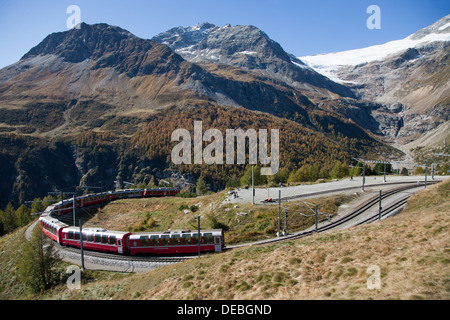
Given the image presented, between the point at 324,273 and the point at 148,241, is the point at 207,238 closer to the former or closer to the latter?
the point at 148,241

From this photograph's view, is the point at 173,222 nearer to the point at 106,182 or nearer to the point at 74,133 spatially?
the point at 106,182

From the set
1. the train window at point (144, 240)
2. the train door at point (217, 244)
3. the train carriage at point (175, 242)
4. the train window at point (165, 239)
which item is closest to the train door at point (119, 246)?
the train carriage at point (175, 242)

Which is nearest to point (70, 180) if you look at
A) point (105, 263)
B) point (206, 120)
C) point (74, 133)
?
point (74, 133)

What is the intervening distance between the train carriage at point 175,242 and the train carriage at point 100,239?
1050 millimetres

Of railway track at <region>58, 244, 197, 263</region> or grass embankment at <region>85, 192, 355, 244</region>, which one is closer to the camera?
railway track at <region>58, 244, 197, 263</region>

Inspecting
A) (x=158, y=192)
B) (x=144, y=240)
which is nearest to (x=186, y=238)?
(x=144, y=240)

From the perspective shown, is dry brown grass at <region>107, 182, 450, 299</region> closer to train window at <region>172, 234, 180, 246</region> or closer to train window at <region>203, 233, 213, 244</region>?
train window at <region>203, 233, 213, 244</region>

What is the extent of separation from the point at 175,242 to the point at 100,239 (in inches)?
399

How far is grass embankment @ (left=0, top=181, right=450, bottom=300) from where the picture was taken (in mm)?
10477

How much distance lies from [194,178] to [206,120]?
7050 centimetres

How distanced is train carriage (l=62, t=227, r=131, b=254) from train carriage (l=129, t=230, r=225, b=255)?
1.05m

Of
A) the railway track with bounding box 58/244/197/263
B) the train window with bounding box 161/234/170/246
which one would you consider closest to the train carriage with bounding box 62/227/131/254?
the railway track with bounding box 58/244/197/263

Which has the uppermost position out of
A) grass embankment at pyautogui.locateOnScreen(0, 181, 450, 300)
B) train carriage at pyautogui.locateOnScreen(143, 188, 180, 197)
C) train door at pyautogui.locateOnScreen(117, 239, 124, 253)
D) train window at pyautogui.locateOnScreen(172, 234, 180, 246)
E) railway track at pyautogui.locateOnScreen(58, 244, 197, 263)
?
grass embankment at pyautogui.locateOnScreen(0, 181, 450, 300)
